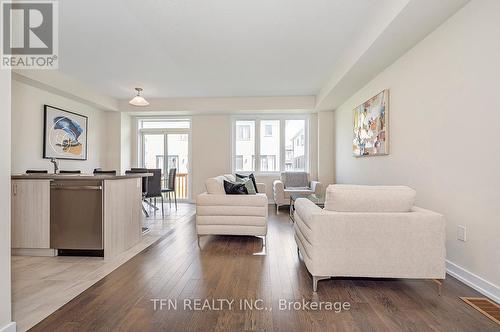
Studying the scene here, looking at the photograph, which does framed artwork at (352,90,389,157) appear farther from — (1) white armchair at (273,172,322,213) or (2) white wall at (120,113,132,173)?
(2) white wall at (120,113,132,173)

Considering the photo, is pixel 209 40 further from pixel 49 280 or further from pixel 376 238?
pixel 49 280

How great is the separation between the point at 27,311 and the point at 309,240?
2.05 m

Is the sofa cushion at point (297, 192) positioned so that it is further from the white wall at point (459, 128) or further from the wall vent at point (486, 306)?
the wall vent at point (486, 306)

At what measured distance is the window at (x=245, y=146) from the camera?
23.0ft

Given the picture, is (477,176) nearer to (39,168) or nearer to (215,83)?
(215,83)

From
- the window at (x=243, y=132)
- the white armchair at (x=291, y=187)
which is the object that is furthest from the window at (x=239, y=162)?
the white armchair at (x=291, y=187)

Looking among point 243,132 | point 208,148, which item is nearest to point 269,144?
point 243,132

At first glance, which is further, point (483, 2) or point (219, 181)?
point (219, 181)

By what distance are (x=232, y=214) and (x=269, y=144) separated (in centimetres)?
403

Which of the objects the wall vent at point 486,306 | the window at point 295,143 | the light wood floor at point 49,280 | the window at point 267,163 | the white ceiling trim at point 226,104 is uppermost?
the white ceiling trim at point 226,104

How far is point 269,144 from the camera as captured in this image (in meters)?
→ 6.99

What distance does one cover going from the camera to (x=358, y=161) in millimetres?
4684

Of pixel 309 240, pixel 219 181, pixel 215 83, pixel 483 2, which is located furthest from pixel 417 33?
pixel 215 83

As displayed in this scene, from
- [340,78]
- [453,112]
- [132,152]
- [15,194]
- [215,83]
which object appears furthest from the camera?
[132,152]
